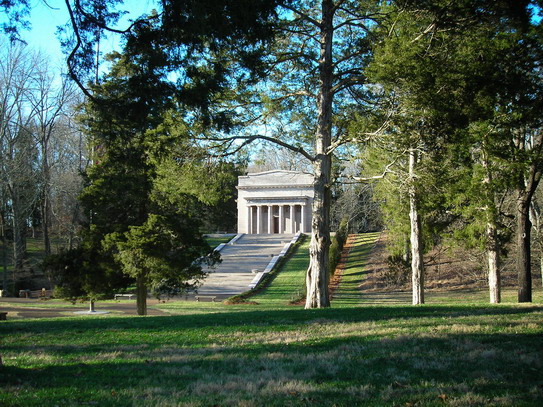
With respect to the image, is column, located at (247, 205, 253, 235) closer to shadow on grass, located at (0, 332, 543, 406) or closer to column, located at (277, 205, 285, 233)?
column, located at (277, 205, 285, 233)

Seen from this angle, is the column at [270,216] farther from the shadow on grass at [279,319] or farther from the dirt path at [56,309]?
the shadow on grass at [279,319]

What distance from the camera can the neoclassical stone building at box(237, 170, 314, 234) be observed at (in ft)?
205

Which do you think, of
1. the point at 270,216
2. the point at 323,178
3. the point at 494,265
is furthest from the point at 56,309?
the point at 270,216

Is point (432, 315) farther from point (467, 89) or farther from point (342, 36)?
point (342, 36)

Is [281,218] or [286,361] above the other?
[281,218]

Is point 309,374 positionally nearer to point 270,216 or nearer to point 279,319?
point 279,319

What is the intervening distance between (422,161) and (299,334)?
6.02 m

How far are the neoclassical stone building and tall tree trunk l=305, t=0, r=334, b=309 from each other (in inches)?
1906

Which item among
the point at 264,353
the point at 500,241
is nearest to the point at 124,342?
the point at 264,353

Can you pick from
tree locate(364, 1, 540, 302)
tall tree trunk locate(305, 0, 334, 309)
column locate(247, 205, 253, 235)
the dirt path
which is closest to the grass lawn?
tall tree trunk locate(305, 0, 334, 309)

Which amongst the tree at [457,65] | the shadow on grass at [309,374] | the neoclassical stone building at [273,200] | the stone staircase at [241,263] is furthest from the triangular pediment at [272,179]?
the shadow on grass at [309,374]

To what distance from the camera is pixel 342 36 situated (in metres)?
14.5

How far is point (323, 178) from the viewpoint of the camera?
44.0 feet

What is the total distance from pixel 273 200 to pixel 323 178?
49.4 meters
